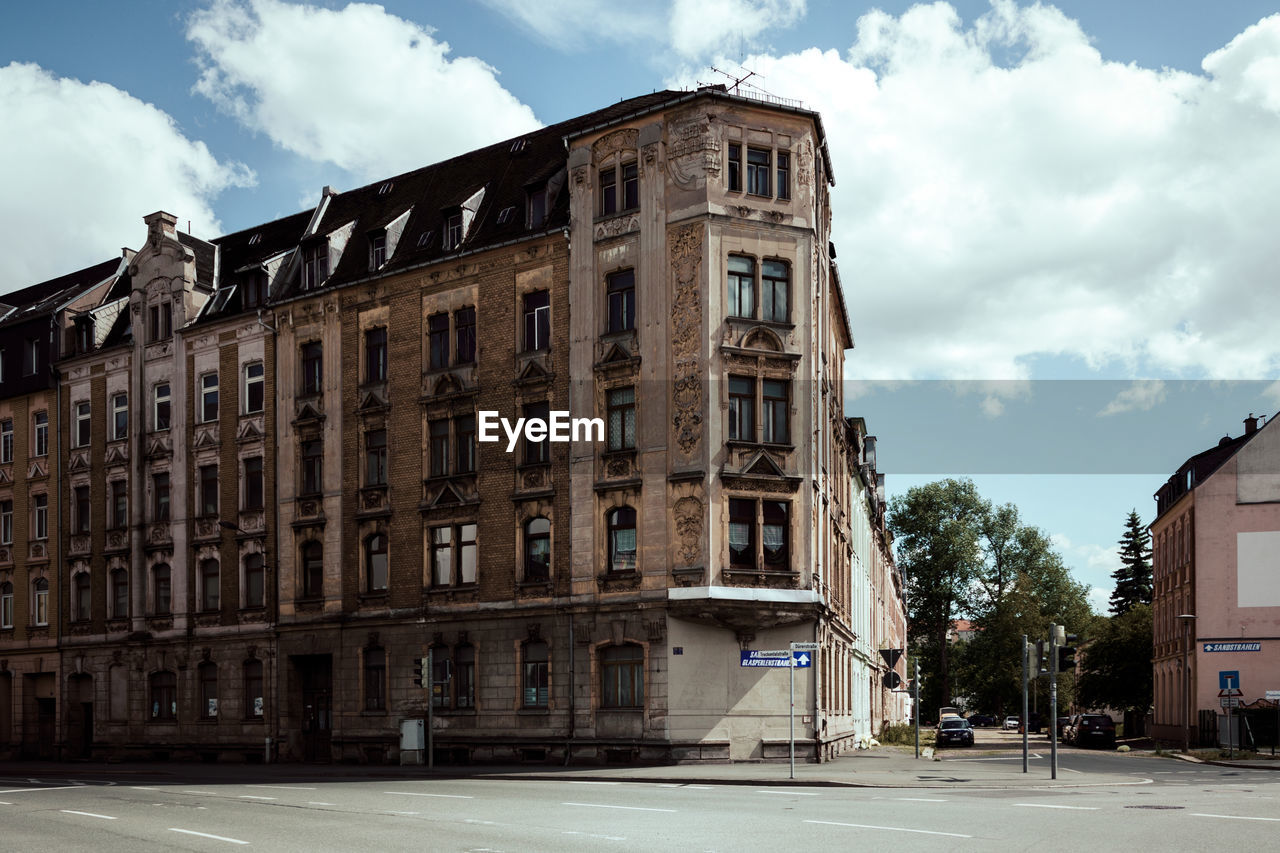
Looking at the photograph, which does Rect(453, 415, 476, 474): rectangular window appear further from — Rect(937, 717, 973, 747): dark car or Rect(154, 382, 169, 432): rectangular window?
Rect(937, 717, 973, 747): dark car

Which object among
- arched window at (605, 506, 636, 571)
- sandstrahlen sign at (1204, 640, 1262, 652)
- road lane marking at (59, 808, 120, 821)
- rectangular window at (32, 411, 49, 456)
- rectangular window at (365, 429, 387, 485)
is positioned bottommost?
sandstrahlen sign at (1204, 640, 1262, 652)

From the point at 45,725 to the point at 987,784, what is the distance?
1552 inches

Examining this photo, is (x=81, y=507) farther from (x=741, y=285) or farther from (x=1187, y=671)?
(x=1187, y=671)

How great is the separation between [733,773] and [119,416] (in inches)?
1214

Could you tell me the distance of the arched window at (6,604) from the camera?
54.2 meters

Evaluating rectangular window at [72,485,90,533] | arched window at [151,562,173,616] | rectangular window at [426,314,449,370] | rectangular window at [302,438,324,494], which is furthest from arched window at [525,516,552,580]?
rectangular window at [72,485,90,533]

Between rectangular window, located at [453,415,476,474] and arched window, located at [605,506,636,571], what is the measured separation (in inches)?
211

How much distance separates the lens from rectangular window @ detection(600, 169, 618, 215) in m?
37.4

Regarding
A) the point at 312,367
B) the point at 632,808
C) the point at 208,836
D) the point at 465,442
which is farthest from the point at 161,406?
the point at 208,836

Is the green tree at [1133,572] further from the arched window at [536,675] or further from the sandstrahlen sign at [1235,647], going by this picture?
the arched window at [536,675]

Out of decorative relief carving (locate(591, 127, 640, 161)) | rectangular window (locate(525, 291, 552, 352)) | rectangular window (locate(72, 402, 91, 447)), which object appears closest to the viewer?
decorative relief carving (locate(591, 127, 640, 161))

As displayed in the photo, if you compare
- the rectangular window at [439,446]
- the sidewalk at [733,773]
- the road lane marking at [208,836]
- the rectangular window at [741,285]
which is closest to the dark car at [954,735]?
the sidewalk at [733,773]

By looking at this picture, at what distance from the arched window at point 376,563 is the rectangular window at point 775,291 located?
14169mm

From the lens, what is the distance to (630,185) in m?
37.1
